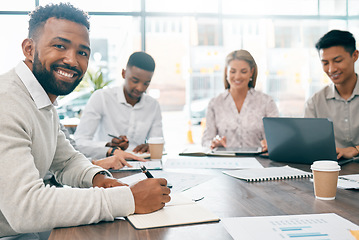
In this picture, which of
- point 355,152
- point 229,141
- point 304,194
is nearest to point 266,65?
point 229,141

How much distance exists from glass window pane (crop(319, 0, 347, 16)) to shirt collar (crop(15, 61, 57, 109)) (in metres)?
6.46

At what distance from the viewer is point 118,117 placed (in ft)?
8.93

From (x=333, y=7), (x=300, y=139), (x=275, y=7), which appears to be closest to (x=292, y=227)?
(x=300, y=139)

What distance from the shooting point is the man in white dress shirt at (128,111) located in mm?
2586

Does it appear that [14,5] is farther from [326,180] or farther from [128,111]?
[326,180]

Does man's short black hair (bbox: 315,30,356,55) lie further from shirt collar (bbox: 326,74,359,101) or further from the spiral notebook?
the spiral notebook

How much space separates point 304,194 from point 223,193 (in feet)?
0.87

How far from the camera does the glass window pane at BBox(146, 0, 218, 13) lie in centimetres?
592

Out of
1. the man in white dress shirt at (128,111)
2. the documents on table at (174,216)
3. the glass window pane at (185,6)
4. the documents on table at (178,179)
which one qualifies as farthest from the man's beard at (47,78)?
the glass window pane at (185,6)

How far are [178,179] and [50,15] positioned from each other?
751 mm

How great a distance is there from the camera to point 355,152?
6.13 feet

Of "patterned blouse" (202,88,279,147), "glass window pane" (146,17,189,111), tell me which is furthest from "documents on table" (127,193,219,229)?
"glass window pane" (146,17,189,111)

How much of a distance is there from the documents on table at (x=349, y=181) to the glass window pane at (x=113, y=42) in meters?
4.68

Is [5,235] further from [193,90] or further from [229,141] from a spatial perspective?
[193,90]
